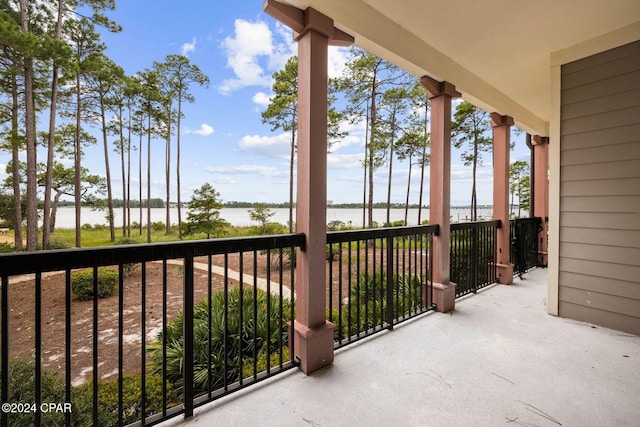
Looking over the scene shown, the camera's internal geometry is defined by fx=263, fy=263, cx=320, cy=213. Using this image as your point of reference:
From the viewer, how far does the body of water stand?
4.70 meters

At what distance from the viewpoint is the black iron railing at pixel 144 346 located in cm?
110

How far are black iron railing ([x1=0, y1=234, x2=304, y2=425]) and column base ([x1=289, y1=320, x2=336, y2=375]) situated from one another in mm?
125

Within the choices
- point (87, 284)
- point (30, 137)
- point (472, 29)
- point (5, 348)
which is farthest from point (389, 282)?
point (87, 284)

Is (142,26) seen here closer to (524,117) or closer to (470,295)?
(470,295)

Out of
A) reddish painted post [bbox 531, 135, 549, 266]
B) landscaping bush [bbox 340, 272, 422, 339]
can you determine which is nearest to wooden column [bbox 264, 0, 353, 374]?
landscaping bush [bbox 340, 272, 422, 339]

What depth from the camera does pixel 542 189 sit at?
4.80 metres

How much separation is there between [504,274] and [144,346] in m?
Answer: 4.43

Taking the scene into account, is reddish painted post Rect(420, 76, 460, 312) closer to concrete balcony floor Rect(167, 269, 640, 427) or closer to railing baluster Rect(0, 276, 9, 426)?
concrete balcony floor Rect(167, 269, 640, 427)

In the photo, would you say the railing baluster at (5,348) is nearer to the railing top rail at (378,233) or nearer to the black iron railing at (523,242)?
the railing top rail at (378,233)

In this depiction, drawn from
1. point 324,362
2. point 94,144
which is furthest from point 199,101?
point 324,362

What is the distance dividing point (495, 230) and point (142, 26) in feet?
18.3

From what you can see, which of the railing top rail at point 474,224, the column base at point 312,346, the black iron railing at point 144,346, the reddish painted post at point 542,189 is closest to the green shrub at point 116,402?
the black iron railing at point 144,346

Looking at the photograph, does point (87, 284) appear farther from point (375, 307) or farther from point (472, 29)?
point (472, 29)

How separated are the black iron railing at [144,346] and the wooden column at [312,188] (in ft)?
0.39
